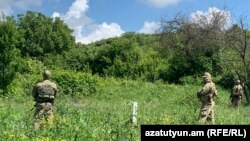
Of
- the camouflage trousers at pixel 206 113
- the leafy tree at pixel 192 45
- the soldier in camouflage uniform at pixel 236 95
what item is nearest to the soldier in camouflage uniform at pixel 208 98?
the camouflage trousers at pixel 206 113

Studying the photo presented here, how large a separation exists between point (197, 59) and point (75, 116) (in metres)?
34.9

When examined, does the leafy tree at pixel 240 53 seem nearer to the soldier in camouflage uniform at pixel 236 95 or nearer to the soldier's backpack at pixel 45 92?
the soldier in camouflage uniform at pixel 236 95

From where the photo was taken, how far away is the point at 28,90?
3638 centimetres

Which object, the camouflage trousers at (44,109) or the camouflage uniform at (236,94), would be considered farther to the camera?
the camouflage uniform at (236,94)

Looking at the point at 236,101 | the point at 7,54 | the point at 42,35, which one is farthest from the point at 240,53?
the point at 42,35

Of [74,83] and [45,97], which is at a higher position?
[74,83]

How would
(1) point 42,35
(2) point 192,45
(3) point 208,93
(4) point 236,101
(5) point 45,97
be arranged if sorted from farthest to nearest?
(1) point 42,35 < (2) point 192,45 < (4) point 236,101 < (3) point 208,93 < (5) point 45,97

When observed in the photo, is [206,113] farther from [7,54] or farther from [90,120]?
[7,54]

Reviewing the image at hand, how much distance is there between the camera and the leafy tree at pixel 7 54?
120ft

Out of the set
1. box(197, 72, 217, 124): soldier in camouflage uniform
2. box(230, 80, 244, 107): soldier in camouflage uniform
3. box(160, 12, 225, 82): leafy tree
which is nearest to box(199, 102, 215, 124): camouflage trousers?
box(197, 72, 217, 124): soldier in camouflage uniform

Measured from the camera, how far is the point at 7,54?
36500 mm

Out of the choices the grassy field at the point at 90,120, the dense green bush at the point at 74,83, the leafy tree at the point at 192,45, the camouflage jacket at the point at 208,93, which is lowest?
the grassy field at the point at 90,120

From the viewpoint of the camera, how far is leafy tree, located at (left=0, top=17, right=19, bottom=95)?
3666 centimetres

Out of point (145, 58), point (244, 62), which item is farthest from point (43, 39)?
point (244, 62)
